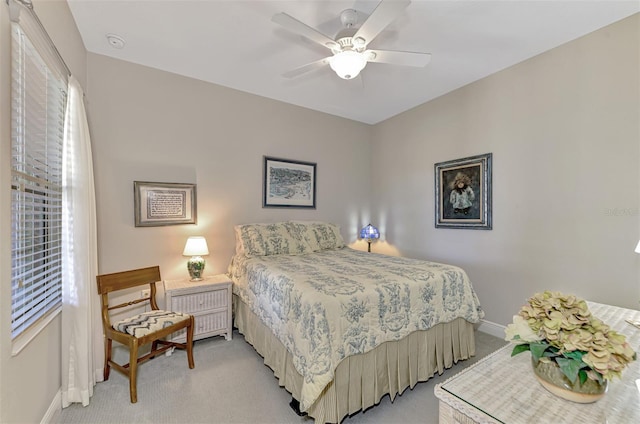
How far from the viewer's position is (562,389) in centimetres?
91

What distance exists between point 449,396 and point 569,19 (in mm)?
2901

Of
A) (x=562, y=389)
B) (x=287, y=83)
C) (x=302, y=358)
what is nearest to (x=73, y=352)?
(x=302, y=358)

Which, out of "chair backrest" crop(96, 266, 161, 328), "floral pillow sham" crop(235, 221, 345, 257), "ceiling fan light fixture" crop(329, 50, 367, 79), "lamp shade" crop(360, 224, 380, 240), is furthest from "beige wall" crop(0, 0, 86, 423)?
"lamp shade" crop(360, 224, 380, 240)

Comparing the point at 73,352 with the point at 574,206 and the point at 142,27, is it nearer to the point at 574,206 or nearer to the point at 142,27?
the point at 142,27

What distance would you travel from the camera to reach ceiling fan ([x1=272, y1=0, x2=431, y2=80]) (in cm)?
167

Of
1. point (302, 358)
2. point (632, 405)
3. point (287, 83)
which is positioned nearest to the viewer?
point (632, 405)

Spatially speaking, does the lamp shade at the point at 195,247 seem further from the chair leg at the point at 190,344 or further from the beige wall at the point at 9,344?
the beige wall at the point at 9,344

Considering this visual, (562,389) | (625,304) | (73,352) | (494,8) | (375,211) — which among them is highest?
(494,8)

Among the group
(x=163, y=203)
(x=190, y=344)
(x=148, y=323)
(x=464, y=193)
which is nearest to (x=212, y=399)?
(x=190, y=344)

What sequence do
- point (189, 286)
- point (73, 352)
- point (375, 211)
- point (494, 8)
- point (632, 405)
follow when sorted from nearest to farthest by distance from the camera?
point (632, 405) → point (73, 352) → point (494, 8) → point (189, 286) → point (375, 211)

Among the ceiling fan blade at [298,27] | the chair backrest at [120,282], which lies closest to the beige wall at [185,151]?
the chair backrest at [120,282]

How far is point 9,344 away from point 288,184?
286 centimetres

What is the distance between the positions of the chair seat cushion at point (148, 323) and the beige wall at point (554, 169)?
304 cm

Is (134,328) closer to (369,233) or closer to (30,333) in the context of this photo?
(30,333)
